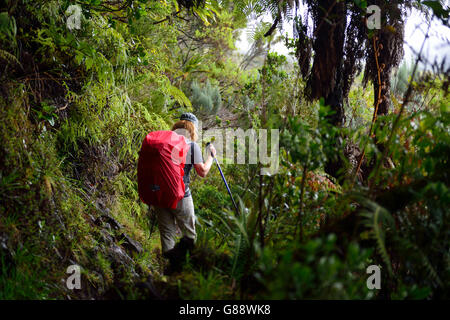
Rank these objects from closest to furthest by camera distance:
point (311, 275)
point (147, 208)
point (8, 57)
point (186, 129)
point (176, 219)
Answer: point (311, 275)
point (8, 57)
point (176, 219)
point (186, 129)
point (147, 208)

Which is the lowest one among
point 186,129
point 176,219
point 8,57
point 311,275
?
point 176,219

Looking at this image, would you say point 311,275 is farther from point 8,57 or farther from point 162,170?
point 8,57

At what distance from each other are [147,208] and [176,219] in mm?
1660

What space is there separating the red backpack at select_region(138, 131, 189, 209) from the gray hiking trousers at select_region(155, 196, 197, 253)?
0.52 feet

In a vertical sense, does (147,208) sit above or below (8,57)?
below

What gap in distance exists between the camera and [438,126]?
1.77m

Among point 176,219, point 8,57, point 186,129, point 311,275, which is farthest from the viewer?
point 186,129

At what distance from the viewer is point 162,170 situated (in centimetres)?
294

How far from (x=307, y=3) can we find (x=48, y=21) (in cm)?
253

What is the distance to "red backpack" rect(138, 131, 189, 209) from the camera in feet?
9.65

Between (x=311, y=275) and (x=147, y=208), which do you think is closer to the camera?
(x=311, y=275)

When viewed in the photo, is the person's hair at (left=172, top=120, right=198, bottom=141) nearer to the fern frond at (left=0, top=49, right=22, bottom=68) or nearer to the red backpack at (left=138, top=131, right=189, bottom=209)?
the red backpack at (left=138, top=131, right=189, bottom=209)

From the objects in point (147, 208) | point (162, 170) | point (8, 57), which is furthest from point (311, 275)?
point (147, 208)

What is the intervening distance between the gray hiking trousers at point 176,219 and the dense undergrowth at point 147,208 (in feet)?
0.87
